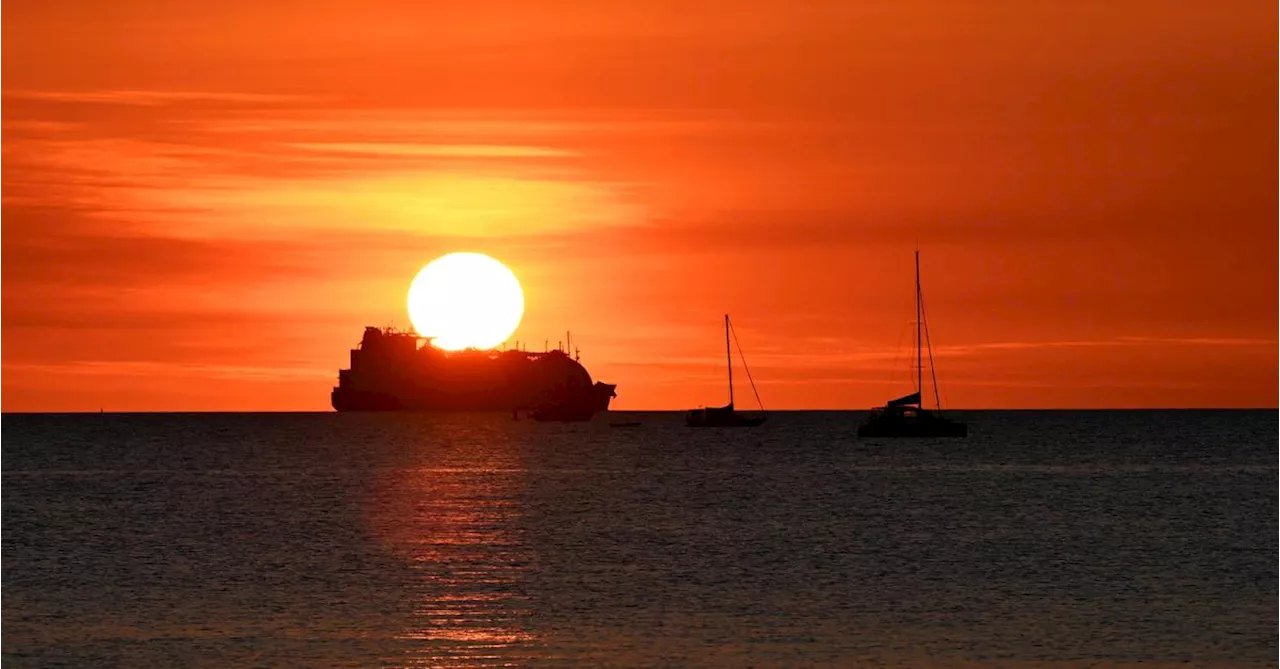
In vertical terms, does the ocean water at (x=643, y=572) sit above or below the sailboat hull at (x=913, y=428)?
below

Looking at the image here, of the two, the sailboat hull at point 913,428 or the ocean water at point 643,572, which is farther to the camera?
the sailboat hull at point 913,428

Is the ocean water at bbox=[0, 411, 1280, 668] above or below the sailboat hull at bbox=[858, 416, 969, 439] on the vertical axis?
below

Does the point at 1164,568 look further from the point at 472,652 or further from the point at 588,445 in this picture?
the point at 588,445

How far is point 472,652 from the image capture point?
117 ft

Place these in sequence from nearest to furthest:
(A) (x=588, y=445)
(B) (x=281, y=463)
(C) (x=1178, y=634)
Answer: (C) (x=1178, y=634) < (B) (x=281, y=463) < (A) (x=588, y=445)

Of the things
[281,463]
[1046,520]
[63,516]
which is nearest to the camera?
[1046,520]

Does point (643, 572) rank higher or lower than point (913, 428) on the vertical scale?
lower

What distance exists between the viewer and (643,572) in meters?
52.6

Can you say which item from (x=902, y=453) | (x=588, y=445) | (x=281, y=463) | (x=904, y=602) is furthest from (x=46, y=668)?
(x=588, y=445)

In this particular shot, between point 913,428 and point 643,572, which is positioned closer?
point 643,572

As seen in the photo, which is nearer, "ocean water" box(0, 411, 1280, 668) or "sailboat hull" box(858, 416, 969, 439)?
"ocean water" box(0, 411, 1280, 668)

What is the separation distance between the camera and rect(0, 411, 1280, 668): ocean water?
3716cm

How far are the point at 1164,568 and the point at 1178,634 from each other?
15.8m

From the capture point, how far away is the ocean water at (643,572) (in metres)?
37.2
